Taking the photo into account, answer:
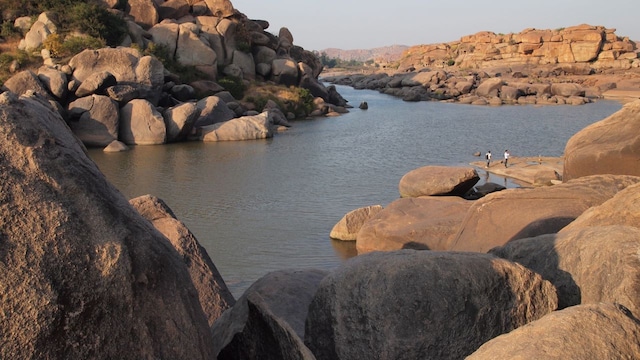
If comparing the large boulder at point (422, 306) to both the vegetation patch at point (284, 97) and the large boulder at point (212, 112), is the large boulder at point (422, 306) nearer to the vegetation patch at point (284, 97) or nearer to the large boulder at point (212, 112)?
the large boulder at point (212, 112)

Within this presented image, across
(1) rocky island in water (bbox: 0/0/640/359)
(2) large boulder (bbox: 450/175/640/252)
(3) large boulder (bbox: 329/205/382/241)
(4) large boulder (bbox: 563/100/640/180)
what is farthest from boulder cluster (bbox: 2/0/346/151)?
(1) rocky island in water (bbox: 0/0/640/359)

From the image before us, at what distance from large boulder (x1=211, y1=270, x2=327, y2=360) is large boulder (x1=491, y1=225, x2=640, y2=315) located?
2084mm

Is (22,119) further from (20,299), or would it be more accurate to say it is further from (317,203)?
(317,203)

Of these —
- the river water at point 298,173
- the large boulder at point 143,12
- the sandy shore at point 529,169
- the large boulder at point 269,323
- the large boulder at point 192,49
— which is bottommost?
the river water at point 298,173

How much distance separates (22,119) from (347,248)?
38.0ft

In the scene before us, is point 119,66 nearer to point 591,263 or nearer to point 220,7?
point 220,7

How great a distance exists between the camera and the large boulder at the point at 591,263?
4508 millimetres

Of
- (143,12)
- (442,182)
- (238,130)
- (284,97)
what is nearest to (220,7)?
(143,12)

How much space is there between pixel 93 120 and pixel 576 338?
95.6 ft

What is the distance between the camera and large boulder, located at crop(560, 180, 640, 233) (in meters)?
6.14

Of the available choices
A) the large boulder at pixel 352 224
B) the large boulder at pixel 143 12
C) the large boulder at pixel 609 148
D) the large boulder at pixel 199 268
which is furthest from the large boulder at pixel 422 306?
the large boulder at pixel 143 12

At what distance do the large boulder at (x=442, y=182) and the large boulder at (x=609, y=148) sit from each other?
3.86m

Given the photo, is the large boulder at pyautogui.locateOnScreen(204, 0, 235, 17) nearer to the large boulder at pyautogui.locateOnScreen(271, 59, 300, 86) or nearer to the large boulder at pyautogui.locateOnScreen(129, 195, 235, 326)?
the large boulder at pyautogui.locateOnScreen(271, 59, 300, 86)

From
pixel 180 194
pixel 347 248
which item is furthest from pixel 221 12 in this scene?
pixel 347 248
